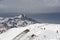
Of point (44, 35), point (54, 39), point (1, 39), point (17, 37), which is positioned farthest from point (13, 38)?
point (54, 39)

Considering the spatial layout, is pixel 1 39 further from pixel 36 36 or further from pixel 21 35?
pixel 36 36

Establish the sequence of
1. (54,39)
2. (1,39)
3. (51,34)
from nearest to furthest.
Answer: (54,39) < (51,34) < (1,39)

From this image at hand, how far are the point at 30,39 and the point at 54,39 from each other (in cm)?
1159

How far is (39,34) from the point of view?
8444cm

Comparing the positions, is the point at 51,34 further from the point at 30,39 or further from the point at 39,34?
the point at 30,39

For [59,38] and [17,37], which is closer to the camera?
[59,38]

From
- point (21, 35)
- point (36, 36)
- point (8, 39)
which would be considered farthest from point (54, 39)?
point (8, 39)

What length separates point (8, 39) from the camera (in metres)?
89.1

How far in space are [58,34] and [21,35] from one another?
761 inches

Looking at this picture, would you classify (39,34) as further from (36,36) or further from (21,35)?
(21,35)

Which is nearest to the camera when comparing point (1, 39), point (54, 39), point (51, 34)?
point (54, 39)

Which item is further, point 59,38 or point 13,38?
point 13,38

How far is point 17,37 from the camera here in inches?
3408

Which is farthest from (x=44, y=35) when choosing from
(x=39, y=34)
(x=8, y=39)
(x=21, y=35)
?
(x=8, y=39)
